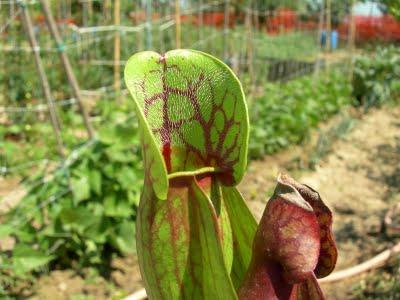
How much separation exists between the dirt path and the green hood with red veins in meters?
2.61

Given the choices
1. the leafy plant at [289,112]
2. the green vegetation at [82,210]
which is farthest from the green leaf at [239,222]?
the leafy plant at [289,112]

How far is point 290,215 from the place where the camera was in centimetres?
68

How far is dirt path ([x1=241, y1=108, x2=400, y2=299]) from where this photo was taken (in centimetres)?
382

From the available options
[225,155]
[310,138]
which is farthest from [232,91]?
[310,138]

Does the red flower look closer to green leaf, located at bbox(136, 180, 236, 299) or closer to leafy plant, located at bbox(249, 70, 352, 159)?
green leaf, located at bbox(136, 180, 236, 299)

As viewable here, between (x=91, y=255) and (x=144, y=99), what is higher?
(x=144, y=99)

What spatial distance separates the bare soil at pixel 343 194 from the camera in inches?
126

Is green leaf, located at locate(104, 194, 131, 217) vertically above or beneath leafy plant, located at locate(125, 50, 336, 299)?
beneath

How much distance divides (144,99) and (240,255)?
0.27 meters

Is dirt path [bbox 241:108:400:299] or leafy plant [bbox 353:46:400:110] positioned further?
leafy plant [bbox 353:46:400:110]

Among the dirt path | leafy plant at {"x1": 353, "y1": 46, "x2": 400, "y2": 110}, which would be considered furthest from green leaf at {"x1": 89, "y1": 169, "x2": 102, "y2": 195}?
leafy plant at {"x1": 353, "y1": 46, "x2": 400, "y2": 110}

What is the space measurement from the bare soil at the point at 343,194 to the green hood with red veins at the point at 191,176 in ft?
4.68

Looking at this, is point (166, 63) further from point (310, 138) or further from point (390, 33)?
point (390, 33)

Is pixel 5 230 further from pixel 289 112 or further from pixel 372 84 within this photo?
pixel 372 84
